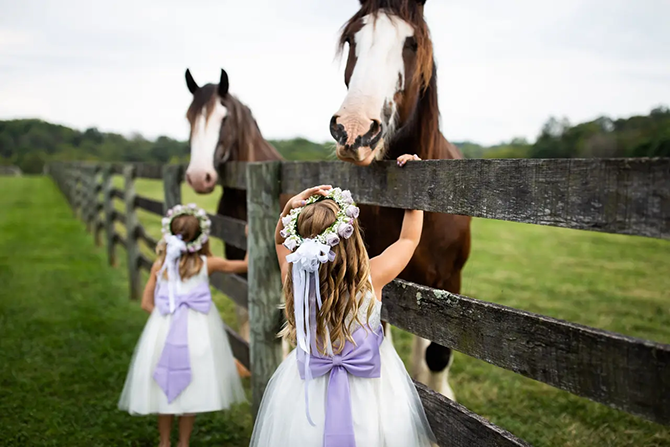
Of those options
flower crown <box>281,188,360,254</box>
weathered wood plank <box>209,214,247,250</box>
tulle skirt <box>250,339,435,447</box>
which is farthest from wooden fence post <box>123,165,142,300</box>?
flower crown <box>281,188,360,254</box>

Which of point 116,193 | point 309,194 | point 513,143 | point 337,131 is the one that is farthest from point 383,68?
point 513,143

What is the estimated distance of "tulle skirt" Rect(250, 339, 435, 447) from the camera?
1.82m

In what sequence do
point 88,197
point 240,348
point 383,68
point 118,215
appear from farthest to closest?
point 88,197 → point 118,215 → point 240,348 → point 383,68

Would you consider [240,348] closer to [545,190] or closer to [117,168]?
[545,190]

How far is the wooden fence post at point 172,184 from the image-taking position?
4629 millimetres

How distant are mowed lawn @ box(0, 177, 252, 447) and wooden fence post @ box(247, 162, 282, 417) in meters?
0.55

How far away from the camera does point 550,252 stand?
380 inches

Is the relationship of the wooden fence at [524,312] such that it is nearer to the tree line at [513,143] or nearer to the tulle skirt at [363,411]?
the tulle skirt at [363,411]

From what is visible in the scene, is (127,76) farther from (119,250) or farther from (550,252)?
(550,252)

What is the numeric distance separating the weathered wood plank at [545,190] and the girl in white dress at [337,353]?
1.05 ft

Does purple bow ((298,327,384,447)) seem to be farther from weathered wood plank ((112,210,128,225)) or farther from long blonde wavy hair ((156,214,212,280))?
weathered wood plank ((112,210,128,225))

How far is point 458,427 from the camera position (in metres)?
1.90

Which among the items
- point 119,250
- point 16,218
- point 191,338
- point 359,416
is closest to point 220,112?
point 191,338

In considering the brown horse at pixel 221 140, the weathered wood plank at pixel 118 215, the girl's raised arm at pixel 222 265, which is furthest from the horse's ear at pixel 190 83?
the weathered wood plank at pixel 118 215
